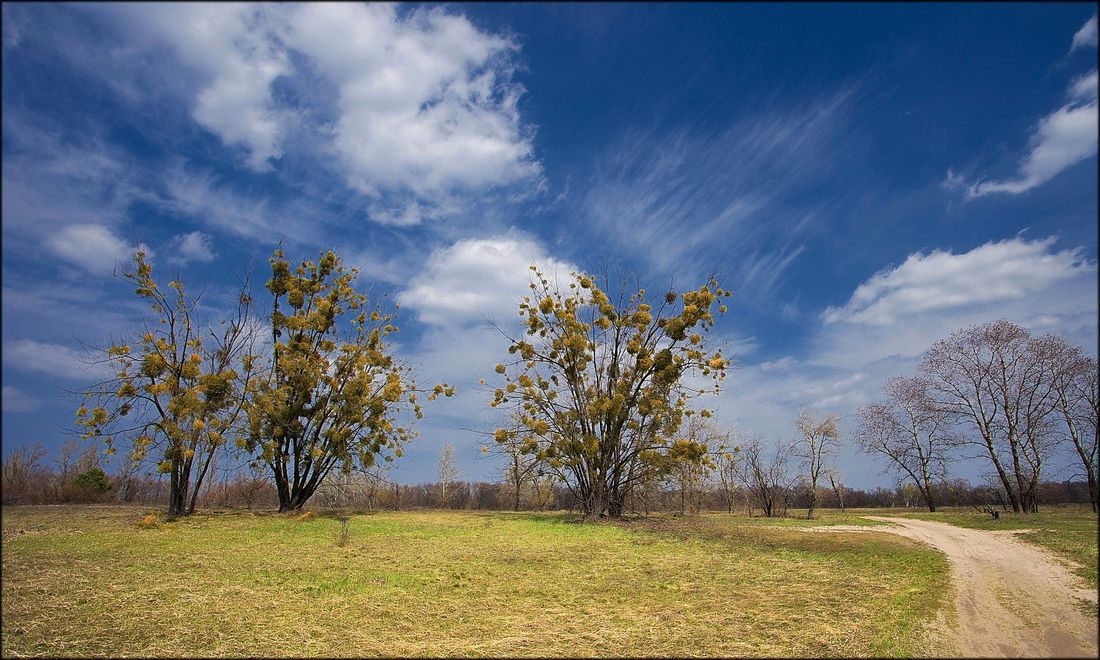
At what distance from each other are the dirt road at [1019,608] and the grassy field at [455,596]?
45 cm

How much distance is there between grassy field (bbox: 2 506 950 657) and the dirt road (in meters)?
0.45

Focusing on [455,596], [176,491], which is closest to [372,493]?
[176,491]

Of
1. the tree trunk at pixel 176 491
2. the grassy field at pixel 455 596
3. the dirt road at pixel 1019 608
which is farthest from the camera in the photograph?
the tree trunk at pixel 176 491

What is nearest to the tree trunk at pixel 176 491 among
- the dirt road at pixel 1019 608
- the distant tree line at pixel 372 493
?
the distant tree line at pixel 372 493

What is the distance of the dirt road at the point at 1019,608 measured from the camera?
202 inches

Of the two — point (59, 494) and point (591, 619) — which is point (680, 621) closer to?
point (591, 619)

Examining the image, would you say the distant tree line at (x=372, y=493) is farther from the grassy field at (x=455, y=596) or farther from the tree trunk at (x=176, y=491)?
the grassy field at (x=455, y=596)

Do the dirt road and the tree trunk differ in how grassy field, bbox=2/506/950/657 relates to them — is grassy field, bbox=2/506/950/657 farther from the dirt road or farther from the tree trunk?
the tree trunk

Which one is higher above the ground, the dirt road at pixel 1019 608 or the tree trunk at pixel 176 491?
the tree trunk at pixel 176 491

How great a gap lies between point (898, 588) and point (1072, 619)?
106 inches

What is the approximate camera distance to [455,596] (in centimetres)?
848

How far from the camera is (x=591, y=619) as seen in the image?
7211 mm

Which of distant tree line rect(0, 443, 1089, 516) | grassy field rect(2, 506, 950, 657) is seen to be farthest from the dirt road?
distant tree line rect(0, 443, 1089, 516)

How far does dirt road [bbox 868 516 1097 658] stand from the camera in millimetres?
5129
